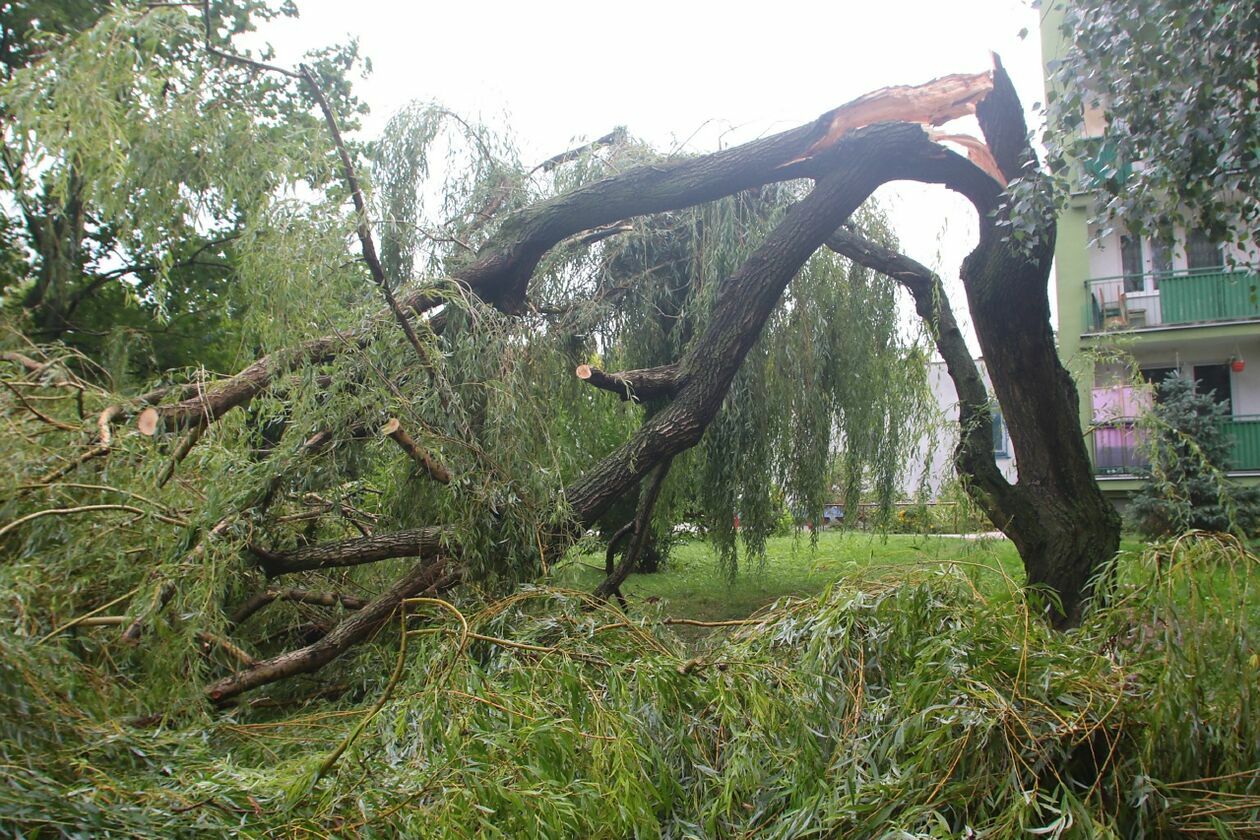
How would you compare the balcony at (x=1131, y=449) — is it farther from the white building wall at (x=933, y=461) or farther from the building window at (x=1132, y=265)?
the white building wall at (x=933, y=461)

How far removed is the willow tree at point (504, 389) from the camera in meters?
3.71

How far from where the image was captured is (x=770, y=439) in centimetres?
608

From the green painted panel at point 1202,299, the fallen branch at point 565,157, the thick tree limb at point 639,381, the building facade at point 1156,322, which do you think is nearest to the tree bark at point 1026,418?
the thick tree limb at point 639,381

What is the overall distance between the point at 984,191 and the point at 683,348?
6.72 feet

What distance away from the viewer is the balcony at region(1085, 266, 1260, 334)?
37.6 ft

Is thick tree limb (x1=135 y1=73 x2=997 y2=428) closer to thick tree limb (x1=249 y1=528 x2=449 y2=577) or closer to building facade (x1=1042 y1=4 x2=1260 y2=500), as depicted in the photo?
thick tree limb (x1=249 y1=528 x2=449 y2=577)

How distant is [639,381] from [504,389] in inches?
50.8

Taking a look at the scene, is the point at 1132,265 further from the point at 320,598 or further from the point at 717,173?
the point at 320,598

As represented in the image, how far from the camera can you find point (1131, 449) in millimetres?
11727

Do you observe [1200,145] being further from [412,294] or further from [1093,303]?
[1093,303]

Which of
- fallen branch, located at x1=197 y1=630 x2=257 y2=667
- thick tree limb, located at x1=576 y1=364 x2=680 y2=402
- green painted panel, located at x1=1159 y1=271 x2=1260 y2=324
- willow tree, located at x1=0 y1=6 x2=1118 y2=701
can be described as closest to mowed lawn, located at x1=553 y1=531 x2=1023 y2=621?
willow tree, located at x1=0 y1=6 x2=1118 y2=701

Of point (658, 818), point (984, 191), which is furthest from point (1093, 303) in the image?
point (658, 818)

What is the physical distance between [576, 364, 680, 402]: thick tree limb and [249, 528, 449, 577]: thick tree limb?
4.08ft

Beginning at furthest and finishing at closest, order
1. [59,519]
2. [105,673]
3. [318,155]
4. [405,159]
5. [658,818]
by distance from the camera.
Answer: [405,159] < [318,155] < [59,519] < [105,673] < [658,818]
